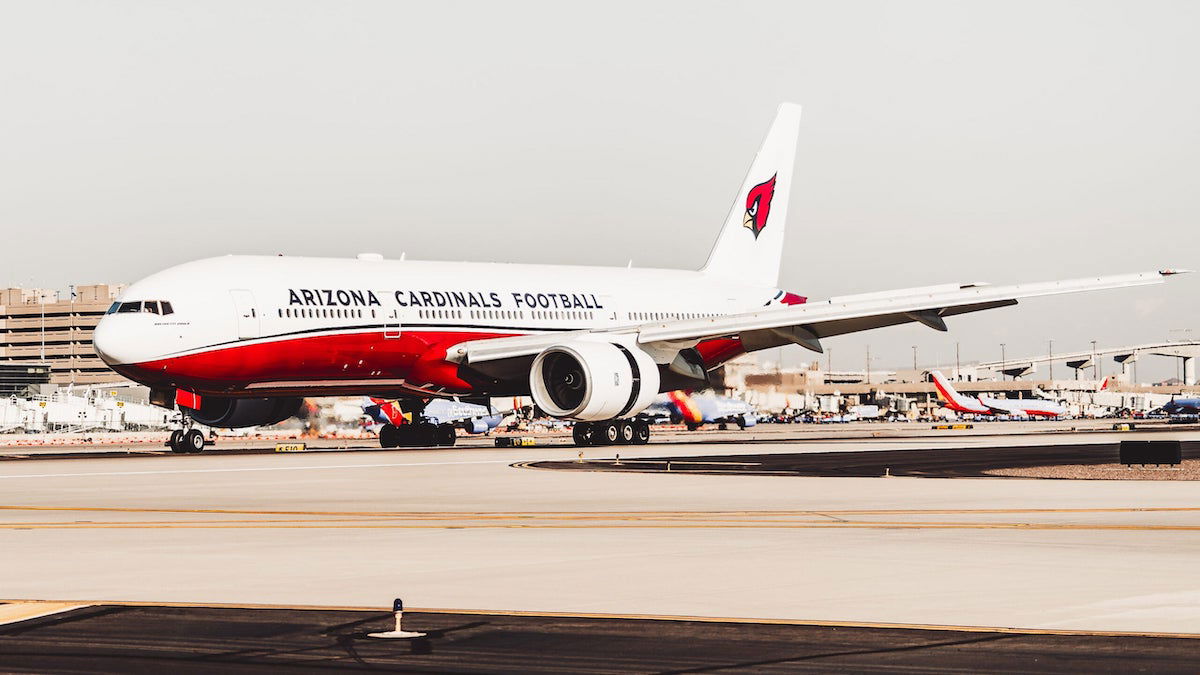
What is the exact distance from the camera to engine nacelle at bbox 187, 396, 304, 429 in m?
45.4

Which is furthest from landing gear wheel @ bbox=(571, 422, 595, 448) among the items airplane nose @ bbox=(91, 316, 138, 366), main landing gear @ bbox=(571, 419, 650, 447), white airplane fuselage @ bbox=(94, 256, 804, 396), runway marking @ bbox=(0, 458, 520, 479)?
airplane nose @ bbox=(91, 316, 138, 366)

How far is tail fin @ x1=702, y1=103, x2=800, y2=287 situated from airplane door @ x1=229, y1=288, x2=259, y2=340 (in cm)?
1980

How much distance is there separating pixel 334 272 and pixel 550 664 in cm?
3415

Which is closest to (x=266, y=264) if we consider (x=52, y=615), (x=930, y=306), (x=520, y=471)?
(x=520, y=471)

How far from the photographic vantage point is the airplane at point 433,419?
159 feet

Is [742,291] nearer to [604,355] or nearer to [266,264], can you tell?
[604,355]

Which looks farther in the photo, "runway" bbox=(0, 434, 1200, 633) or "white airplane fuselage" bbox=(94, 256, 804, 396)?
"white airplane fuselage" bbox=(94, 256, 804, 396)

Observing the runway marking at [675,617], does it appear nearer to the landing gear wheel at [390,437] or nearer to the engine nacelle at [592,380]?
the engine nacelle at [592,380]

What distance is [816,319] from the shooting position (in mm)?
43812

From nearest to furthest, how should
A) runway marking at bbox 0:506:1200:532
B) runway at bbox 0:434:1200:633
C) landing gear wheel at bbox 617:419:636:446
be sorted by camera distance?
runway at bbox 0:434:1200:633 → runway marking at bbox 0:506:1200:532 → landing gear wheel at bbox 617:419:636:446

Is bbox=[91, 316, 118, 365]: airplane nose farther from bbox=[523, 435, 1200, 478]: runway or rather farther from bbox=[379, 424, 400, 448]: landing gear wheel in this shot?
bbox=[523, 435, 1200, 478]: runway

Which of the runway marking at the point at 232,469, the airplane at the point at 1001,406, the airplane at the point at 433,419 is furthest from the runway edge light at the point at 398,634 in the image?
the airplane at the point at 1001,406

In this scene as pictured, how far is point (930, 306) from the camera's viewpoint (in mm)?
44500

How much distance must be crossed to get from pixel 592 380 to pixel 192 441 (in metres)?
12.9
